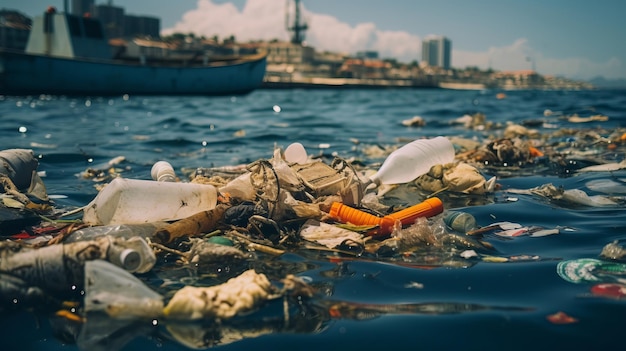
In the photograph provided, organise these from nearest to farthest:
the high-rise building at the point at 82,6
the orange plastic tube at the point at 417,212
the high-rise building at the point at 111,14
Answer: the orange plastic tube at the point at 417,212
the high-rise building at the point at 111,14
the high-rise building at the point at 82,6

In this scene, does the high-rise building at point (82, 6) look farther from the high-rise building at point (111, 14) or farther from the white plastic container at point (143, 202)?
the white plastic container at point (143, 202)

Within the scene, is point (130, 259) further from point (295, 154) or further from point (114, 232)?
point (295, 154)

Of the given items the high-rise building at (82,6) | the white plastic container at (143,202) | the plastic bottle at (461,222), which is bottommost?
the plastic bottle at (461,222)

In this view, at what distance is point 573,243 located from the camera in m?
2.64

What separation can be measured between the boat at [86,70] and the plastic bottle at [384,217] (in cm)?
2402

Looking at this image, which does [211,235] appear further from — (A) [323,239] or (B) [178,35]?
(B) [178,35]

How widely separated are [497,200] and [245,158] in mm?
3567

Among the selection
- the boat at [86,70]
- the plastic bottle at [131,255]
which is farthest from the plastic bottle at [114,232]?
the boat at [86,70]

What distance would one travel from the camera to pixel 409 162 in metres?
3.96

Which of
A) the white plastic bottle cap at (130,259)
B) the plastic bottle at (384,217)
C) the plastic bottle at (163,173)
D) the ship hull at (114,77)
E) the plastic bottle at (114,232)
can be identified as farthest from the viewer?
the ship hull at (114,77)

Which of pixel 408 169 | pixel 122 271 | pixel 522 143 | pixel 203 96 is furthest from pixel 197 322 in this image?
pixel 203 96

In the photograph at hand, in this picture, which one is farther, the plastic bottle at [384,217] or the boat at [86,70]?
the boat at [86,70]

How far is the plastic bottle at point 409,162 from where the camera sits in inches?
152

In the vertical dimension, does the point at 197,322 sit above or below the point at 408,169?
below
